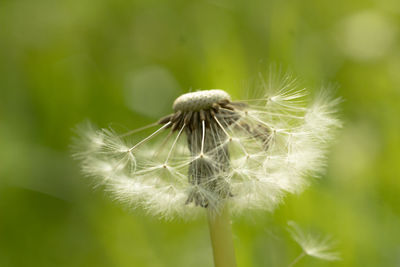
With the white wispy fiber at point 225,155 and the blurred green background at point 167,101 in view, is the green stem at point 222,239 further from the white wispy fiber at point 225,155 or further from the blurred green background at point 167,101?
the blurred green background at point 167,101

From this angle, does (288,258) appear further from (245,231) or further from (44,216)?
(44,216)

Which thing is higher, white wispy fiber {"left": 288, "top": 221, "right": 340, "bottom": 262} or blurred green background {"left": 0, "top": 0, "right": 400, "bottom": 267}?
blurred green background {"left": 0, "top": 0, "right": 400, "bottom": 267}

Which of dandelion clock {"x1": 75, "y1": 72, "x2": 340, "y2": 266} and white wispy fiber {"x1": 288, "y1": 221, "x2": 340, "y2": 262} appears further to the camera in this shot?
white wispy fiber {"x1": 288, "y1": 221, "x2": 340, "y2": 262}

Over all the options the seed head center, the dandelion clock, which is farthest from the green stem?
the seed head center

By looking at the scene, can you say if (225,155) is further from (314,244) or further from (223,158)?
(314,244)

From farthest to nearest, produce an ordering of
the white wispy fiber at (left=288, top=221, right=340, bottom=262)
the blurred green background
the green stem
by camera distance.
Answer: the blurred green background → the white wispy fiber at (left=288, top=221, right=340, bottom=262) → the green stem

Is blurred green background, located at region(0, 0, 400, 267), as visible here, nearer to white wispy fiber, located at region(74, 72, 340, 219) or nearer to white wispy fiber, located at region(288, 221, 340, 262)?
white wispy fiber, located at region(288, 221, 340, 262)

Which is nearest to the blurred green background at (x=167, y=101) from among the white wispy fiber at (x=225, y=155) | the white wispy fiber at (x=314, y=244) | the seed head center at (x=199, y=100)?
the white wispy fiber at (x=314, y=244)
